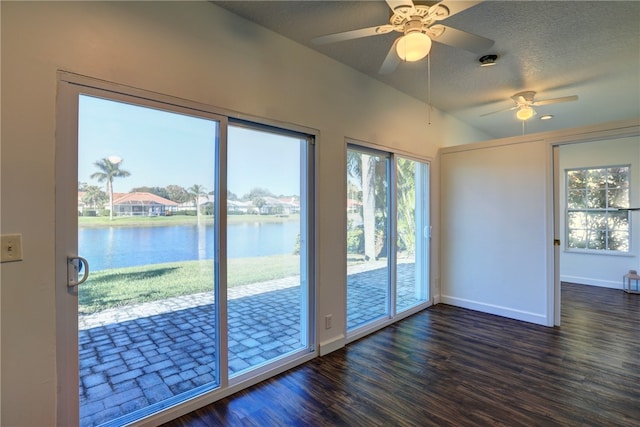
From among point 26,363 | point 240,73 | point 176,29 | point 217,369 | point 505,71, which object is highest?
point 505,71

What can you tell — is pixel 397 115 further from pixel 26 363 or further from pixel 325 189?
pixel 26 363

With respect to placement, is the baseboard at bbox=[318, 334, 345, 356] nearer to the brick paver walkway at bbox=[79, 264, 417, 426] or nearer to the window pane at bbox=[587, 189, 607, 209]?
the brick paver walkway at bbox=[79, 264, 417, 426]

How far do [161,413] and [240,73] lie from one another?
2398mm

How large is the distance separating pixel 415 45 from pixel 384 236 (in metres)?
2.26

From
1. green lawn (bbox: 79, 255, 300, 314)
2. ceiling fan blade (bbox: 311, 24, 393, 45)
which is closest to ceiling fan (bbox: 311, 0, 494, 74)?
ceiling fan blade (bbox: 311, 24, 393, 45)

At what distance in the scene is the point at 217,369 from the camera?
7.25ft

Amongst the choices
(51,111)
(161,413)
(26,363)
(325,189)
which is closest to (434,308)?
(325,189)

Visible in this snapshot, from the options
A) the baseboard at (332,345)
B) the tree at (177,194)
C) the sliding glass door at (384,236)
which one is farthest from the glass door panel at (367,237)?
the tree at (177,194)

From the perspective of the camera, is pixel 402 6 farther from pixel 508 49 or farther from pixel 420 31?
pixel 508 49

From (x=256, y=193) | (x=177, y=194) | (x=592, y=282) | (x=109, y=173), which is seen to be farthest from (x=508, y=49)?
(x=592, y=282)

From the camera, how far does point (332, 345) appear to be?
2.90 meters

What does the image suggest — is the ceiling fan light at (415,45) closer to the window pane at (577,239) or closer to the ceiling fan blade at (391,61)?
the ceiling fan blade at (391,61)

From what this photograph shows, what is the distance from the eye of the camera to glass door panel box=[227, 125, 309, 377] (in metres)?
2.38

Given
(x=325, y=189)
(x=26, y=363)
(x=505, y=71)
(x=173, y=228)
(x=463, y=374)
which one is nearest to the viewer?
(x=26, y=363)
